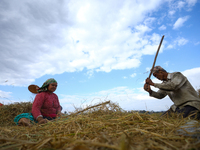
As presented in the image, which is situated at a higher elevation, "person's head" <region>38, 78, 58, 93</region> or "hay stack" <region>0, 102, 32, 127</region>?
"person's head" <region>38, 78, 58, 93</region>

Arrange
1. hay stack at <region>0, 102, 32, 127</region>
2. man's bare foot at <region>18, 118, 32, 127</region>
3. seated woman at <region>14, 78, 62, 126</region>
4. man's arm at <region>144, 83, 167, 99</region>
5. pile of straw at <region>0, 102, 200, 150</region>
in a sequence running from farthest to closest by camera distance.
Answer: hay stack at <region>0, 102, 32, 127</region> < man's arm at <region>144, 83, 167, 99</region> < seated woman at <region>14, 78, 62, 126</region> < man's bare foot at <region>18, 118, 32, 127</region> < pile of straw at <region>0, 102, 200, 150</region>

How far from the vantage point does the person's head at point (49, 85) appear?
4590mm

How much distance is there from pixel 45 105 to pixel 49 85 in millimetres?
642

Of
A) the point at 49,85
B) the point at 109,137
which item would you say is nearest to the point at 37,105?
the point at 49,85

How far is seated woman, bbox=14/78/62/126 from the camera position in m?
4.04

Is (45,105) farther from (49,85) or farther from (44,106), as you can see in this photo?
(49,85)

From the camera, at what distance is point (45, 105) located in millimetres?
4477

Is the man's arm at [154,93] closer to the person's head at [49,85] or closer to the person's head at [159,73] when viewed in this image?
the person's head at [159,73]

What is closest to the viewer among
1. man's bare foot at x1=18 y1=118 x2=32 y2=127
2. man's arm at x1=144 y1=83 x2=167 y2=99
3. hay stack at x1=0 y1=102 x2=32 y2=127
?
man's bare foot at x1=18 y1=118 x2=32 y2=127

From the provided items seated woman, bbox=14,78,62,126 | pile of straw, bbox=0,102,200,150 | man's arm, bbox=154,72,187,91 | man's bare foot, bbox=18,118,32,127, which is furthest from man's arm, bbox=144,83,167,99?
man's bare foot, bbox=18,118,32,127

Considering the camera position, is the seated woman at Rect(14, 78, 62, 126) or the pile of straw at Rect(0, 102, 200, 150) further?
the seated woman at Rect(14, 78, 62, 126)

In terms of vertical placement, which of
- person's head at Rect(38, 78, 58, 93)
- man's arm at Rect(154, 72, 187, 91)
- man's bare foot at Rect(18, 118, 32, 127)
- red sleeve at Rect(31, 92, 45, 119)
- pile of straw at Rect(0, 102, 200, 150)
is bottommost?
pile of straw at Rect(0, 102, 200, 150)

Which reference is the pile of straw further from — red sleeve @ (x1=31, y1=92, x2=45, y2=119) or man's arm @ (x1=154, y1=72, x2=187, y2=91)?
man's arm @ (x1=154, y1=72, x2=187, y2=91)

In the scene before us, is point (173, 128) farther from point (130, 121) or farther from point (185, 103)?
point (185, 103)
